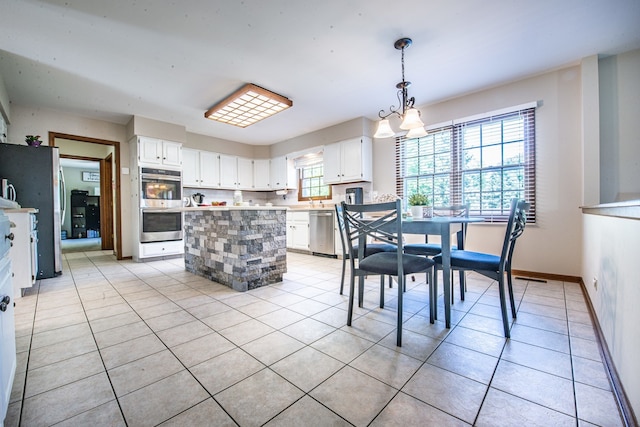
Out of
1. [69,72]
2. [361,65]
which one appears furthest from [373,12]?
[69,72]

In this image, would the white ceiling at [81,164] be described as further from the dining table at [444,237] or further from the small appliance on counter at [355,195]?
the dining table at [444,237]

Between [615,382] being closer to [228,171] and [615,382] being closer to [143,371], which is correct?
[143,371]

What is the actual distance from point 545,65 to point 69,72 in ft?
18.8

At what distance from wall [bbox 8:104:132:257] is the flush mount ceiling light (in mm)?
1974

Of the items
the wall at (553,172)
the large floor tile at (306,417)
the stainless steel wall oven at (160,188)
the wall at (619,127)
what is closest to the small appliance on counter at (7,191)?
the stainless steel wall oven at (160,188)

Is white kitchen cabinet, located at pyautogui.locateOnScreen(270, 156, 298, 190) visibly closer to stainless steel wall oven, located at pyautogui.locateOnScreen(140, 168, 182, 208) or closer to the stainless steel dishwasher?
the stainless steel dishwasher

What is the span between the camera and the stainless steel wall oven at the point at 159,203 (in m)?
4.66

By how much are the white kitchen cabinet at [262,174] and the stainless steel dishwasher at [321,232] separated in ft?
6.87

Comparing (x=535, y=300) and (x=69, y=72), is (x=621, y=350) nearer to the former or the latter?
(x=535, y=300)

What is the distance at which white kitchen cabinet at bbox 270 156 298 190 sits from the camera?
629 centimetres

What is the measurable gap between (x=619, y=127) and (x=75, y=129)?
7772mm

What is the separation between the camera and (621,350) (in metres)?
1.26

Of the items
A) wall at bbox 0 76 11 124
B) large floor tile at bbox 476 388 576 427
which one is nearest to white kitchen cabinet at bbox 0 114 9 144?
wall at bbox 0 76 11 124

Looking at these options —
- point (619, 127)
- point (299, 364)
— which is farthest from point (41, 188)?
point (619, 127)
